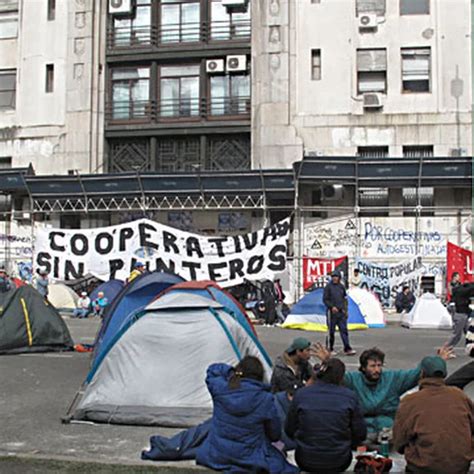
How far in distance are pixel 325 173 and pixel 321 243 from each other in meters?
3.11

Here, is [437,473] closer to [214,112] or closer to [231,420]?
[231,420]

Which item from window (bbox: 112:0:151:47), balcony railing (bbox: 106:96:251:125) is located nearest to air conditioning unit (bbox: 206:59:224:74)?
balcony railing (bbox: 106:96:251:125)

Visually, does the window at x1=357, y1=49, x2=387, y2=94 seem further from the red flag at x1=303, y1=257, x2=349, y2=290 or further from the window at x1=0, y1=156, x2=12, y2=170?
the window at x1=0, y1=156, x2=12, y2=170

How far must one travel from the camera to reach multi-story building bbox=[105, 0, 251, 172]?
3025cm

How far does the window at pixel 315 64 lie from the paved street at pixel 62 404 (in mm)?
14940

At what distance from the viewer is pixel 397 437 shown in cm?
573

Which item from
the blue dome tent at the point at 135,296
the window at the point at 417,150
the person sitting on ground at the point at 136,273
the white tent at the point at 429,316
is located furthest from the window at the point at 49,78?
the blue dome tent at the point at 135,296

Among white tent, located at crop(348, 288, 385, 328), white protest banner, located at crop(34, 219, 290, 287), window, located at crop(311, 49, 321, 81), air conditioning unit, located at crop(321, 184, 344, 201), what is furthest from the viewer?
window, located at crop(311, 49, 321, 81)

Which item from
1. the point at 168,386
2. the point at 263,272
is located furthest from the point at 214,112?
the point at 168,386

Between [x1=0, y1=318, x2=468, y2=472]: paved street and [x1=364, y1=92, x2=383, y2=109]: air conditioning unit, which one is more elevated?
[x1=364, y1=92, x2=383, y2=109]: air conditioning unit

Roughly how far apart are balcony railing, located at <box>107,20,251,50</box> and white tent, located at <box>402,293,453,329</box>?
14971mm

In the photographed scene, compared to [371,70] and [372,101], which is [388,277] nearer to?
[372,101]

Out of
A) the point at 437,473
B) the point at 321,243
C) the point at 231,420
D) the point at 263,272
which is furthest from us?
the point at 321,243

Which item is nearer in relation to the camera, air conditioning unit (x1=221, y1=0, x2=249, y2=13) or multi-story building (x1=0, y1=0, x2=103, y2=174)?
air conditioning unit (x1=221, y1=0, x2=249, y2=13)
